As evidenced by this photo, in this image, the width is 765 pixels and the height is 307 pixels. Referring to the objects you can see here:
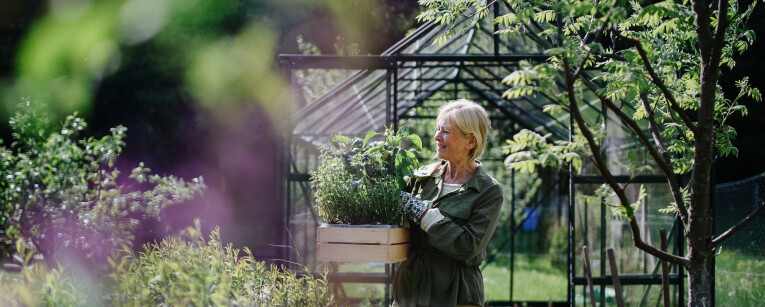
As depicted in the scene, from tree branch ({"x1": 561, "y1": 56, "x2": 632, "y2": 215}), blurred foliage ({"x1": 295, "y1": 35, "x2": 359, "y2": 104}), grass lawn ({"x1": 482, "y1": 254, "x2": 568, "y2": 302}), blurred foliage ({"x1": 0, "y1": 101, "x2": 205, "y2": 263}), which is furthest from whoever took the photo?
blurred foliage ({"x1": 295, "y1": 35, "x2": 359, "y2": 104})

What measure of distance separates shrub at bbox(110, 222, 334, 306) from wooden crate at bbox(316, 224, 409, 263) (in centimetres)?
27

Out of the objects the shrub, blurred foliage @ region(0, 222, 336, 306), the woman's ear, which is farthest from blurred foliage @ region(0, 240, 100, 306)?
the woman's ear

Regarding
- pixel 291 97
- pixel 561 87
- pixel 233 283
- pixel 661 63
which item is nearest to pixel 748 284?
pixel 561 87

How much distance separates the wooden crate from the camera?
89.4 inches

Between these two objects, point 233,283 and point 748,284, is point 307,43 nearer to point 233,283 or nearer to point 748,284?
point 748,284

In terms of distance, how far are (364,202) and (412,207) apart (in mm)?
186

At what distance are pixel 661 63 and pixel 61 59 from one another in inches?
448

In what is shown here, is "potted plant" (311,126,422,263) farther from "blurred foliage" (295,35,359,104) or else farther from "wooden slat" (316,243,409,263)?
"blurred foliage" (295,35,359,104)

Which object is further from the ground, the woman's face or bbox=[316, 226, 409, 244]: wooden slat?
the woman's face

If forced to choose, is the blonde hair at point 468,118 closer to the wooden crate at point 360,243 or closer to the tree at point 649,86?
the tree at point 649,86

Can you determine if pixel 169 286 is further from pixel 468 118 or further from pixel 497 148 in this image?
pixel 497 148

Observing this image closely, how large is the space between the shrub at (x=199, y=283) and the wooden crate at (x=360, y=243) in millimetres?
273

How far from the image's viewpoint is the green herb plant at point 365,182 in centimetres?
236

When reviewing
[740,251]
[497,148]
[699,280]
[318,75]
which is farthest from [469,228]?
[318,75]
